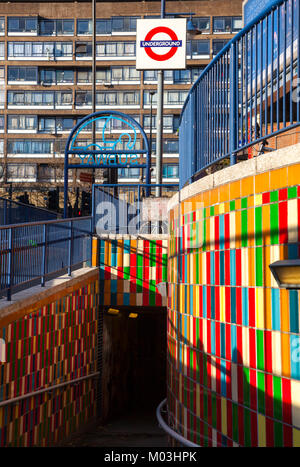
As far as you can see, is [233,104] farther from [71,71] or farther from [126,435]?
[71,71]

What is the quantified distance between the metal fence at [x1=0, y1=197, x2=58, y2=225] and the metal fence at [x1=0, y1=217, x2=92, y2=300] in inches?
79.5

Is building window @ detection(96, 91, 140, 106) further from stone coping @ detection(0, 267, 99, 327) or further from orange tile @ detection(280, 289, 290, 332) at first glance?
orange tile @ detection(280, 289, 290, 332)

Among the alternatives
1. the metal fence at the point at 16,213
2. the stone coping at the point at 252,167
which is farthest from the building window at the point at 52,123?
the stone coping at the point at 252,167

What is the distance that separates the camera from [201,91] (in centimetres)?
775

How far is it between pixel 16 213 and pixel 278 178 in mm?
9660

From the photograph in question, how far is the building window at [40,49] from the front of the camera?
64625mm

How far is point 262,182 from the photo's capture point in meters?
5.12

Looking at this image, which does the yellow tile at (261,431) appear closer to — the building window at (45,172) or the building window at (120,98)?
the building window at (45,172)

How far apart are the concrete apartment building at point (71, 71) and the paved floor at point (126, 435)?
50.0 metres

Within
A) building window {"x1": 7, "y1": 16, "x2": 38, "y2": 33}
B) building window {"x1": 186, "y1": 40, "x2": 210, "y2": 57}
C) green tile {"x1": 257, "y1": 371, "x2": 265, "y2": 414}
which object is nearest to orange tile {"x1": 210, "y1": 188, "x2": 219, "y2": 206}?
green tile {"x1": 257, "y1": 371, "x2": 265, "y2": 414}

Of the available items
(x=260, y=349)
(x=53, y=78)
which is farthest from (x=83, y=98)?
(x=260, y=349)

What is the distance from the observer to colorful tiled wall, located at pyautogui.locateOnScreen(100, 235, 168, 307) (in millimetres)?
12031

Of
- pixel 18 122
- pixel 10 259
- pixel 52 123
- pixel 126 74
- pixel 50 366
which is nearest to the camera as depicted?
pixel 10 259
